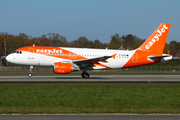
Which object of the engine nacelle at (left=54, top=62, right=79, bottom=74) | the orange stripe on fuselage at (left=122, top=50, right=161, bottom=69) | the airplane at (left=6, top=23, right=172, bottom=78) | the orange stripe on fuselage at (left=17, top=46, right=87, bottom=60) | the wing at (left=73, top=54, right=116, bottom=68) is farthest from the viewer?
the orange stripe on fuselage at (left=122, top=50, right=161, bottom=69)

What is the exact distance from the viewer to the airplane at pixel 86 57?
32.8 meters

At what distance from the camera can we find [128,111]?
39.6ft

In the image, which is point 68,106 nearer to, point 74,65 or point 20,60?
point 74,65

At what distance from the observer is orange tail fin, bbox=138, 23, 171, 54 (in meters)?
36.2

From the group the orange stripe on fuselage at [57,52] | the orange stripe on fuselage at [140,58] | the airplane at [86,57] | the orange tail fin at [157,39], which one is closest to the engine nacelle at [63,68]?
the airplane at [86,57]

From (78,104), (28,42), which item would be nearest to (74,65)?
(78,104)

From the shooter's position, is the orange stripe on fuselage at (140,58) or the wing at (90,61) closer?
the wing at (90,61)

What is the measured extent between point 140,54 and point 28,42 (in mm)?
83010

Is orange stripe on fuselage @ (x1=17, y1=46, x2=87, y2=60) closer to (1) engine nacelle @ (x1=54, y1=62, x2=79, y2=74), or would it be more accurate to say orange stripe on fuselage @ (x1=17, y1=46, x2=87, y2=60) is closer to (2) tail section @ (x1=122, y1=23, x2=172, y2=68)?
(1) engine nacelle @ (x1=54, y1=62, x2=79, y2=74)

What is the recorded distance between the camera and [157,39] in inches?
1426

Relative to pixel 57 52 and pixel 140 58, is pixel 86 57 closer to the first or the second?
pixel 57 52

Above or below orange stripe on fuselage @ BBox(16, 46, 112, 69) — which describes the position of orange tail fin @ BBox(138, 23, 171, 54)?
above

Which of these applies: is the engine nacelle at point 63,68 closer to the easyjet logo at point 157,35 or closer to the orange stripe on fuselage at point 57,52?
the orange stripe on fuselage at point 57,52

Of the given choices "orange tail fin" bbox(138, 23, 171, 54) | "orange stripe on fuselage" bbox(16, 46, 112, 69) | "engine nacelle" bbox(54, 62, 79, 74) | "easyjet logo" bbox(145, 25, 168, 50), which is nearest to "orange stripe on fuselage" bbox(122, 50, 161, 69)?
"orange tail fin" bbox(138, 23, 171, 54)
